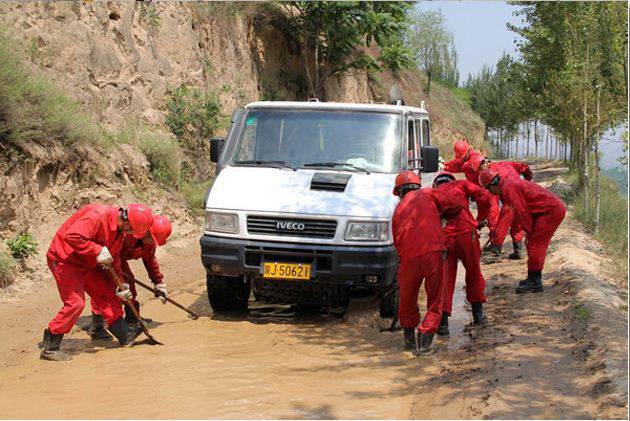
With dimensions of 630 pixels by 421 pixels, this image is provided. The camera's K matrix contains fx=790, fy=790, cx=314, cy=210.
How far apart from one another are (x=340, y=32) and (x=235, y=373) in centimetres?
2211

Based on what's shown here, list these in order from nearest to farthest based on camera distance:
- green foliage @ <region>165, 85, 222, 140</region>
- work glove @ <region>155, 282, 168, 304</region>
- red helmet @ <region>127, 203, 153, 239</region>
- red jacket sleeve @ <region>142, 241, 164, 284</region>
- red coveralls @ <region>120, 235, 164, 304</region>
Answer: red helmet @ <region>127, 203, 153, 239</region> → red coveralls @ <region>120, 235, 164, 304</region> → red jacket sleeve @ <region>142, 241, 164, 284</region> → work glove @ <region>155, 282, 168, 304</region> → green foliage @ <region>165, 85, 222, 140</region>

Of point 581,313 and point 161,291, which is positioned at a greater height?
point 161,291

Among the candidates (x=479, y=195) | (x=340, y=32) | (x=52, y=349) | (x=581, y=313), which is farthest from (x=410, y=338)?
(x=340, y=32)

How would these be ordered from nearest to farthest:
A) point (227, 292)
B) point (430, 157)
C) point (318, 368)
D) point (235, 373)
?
point (235, 373) → point (318, 368) → point (430, 157) → point (227, 292)

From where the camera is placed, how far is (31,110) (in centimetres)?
1133

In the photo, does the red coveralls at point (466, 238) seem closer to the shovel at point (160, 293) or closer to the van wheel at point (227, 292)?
the van wheel at point (227, 292)

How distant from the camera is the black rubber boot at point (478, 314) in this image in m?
8.31

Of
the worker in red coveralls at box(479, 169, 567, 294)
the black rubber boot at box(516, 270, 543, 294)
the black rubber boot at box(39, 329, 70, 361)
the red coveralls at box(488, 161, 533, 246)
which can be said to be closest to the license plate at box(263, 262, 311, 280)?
the black rubber boot at box(39, 329, 70, 361)

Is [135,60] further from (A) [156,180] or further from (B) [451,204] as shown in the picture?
(B) [451,204]

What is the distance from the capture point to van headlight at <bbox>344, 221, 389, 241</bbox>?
789cm

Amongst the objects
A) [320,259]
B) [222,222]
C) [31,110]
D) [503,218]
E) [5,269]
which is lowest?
[5,269]

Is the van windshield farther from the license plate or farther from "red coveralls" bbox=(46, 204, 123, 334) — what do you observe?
"red coveralls" bbox=(46, 204, 123, 334)

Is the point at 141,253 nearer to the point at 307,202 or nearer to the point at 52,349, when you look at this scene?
the point at 52,349

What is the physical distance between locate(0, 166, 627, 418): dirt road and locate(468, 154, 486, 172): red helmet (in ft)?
7.94
